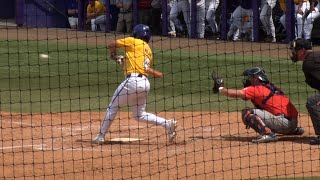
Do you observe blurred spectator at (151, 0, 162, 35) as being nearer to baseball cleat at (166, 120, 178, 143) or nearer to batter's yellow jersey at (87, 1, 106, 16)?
batter's yellow jersey at (87, 1, 106, 16)

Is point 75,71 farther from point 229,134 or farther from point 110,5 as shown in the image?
point 229,134

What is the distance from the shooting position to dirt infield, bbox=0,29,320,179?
1100cm

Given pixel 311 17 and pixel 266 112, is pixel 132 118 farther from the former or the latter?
pixel 311 17

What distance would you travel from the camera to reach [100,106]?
16.1 meters

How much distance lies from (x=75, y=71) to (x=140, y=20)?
4140mm

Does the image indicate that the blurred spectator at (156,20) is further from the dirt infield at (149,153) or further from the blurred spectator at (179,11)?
the dirt infield at (149,153)

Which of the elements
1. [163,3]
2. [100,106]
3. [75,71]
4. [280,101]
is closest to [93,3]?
[163,3]

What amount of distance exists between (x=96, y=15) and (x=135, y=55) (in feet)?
39.7

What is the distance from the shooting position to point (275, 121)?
1238 cm

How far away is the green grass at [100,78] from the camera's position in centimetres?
1628

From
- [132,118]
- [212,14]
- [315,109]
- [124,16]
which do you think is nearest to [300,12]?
[212,14]

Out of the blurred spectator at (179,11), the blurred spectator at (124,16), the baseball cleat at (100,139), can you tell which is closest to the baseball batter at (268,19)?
the blurred spectator at (179,11)

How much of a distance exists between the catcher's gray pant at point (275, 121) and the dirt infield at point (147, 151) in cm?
19

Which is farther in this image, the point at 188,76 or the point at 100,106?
the point at 188,76
